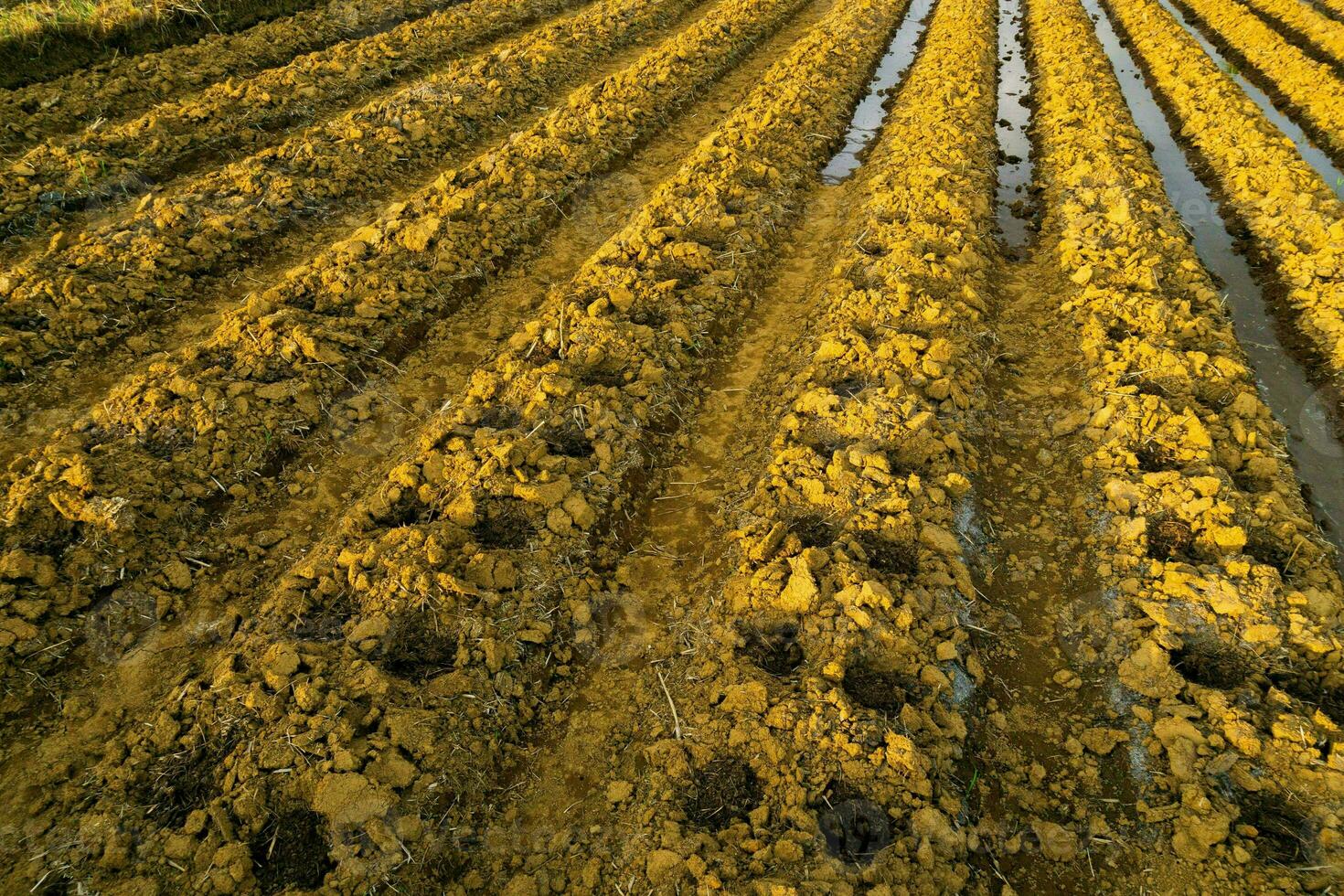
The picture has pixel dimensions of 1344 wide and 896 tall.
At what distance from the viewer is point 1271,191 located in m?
7.54

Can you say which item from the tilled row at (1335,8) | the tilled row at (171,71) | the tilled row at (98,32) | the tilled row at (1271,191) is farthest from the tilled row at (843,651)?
the tilled row at (1335,8)

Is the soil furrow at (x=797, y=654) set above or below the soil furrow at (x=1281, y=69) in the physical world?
below

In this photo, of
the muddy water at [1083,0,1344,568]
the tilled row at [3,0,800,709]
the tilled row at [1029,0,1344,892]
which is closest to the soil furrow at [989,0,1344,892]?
the tilled row at [1029,0,1344,892]

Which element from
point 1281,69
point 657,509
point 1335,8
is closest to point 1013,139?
point 1281,69

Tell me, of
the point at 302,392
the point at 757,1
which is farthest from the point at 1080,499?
the point at 757,1

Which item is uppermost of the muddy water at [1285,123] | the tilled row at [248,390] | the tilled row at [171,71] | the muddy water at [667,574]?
the tilled row at [171,71]

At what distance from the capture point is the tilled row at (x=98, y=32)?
9133mm

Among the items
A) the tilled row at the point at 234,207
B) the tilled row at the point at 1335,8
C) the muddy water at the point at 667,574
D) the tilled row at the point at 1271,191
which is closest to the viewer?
the muddy water at the point at 667,574

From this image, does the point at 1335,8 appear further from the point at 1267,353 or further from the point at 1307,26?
the point at 1267,353

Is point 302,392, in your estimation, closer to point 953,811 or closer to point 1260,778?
point 953,811

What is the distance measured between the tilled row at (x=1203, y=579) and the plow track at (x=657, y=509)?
0.03 metres

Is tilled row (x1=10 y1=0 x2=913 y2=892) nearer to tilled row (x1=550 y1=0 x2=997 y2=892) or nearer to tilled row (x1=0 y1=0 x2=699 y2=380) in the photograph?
tilled row (x1=550 y1=0 x2=997 y2=892)

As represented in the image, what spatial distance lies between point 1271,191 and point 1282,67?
6.62 metres

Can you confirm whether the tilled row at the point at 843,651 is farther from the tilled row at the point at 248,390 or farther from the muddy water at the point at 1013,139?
the tilled row at the point at 248,390
